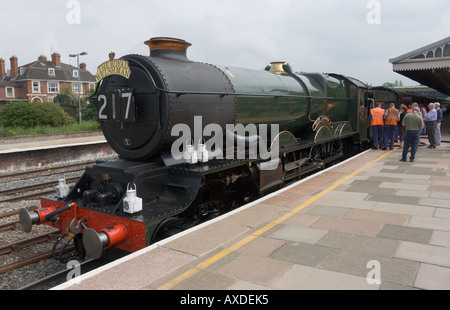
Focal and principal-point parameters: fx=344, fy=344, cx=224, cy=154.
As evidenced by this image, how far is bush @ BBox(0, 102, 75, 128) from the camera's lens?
27750 millimetres

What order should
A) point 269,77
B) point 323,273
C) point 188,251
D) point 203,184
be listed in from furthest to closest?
point 269,77, point 203,184, point 188,251, point 323,273

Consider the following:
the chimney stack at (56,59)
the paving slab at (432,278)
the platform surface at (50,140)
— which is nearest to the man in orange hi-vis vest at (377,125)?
the paving slab at (432,278)

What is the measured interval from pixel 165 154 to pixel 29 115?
2727 cm

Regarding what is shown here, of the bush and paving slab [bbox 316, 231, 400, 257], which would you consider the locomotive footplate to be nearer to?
paving slab [bbox 316, 231, 400, 257]

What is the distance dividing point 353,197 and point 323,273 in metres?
3.29

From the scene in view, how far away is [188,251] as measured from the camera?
4.09m

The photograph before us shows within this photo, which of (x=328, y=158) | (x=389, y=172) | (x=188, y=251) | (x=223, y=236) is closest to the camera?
(x=188, y=251)

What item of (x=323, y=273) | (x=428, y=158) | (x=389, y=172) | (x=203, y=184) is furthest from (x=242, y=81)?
(x=428, y=158)

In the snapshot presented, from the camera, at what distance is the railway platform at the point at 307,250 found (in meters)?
3.38

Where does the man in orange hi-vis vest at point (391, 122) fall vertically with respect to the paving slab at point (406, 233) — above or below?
above

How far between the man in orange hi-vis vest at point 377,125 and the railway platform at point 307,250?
653 centimetres

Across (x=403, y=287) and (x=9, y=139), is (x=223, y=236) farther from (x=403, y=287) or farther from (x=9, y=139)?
(x=9, y=139)

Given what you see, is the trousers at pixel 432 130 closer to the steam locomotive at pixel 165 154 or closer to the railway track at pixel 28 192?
the steam locomotive at pixel 165 154

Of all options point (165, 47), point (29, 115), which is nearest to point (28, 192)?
point (165, 47)
